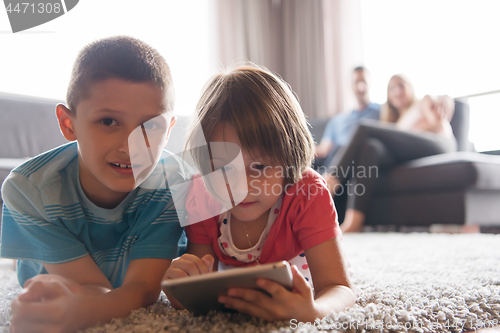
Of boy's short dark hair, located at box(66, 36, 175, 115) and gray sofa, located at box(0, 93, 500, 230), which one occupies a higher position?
boy's short dark hair, located at box(66, 36, 175, 115)

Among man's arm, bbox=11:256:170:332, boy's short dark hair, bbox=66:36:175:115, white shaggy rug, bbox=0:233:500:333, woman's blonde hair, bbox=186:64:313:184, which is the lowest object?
white shaggy rug, bbox=0:233:500:333

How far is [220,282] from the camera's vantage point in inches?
16.2

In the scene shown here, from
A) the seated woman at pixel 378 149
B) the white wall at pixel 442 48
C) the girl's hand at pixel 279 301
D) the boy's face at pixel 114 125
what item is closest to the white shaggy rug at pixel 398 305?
the girl's hand at pixel 279 301

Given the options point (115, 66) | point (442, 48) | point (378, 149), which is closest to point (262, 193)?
point (115, 66)

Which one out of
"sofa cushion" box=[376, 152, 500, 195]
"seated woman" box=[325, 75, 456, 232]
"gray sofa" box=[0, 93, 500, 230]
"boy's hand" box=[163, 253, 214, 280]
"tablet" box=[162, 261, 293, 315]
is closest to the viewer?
"tablet" box=[162, 261, 293, 315]

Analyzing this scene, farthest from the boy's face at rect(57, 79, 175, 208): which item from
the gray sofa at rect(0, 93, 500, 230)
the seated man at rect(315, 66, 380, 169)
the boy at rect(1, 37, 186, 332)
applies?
the seated man at rect(315, 66, 380, 169)

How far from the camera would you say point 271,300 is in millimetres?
444

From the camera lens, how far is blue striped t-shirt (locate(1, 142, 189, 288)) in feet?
2.04

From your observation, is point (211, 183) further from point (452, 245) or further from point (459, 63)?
point (459, 63)

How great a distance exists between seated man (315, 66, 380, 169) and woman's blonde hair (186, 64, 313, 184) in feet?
5.43

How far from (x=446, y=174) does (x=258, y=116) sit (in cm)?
132

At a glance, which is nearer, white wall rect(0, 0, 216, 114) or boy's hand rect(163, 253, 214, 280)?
boy's hand rect(163, 253, 214, 280)

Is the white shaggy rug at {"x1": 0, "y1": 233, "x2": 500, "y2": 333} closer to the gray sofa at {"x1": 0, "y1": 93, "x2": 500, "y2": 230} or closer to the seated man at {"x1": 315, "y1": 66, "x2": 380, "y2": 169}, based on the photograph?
the gray sofa at {"x1": 0, "y1": 93, "x2": 500, "y2": 230}

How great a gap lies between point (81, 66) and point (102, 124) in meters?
0.11
